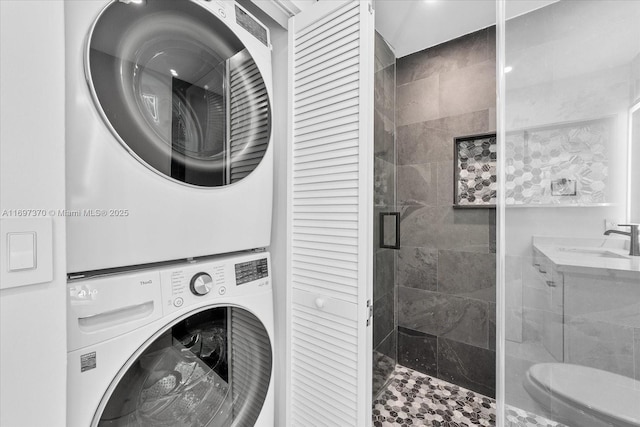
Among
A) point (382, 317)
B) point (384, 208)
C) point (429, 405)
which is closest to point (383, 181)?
point (384, 208)

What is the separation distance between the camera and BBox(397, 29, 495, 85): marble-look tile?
1.80 metres

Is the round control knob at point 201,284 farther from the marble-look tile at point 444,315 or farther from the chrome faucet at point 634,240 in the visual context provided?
the marble-look tile at point 444,315

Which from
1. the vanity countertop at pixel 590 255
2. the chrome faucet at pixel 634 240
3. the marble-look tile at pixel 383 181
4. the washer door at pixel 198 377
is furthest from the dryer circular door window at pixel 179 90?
the chrome faucet at pixel 634 240

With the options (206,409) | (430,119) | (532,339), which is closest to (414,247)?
(430,119)

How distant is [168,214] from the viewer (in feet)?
2.58

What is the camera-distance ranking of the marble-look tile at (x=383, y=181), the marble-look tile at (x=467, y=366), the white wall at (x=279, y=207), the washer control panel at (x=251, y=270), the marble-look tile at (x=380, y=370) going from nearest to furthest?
1. the washer control panel at (x=251, y=270)
2. the white wall at (x=279, y=207)
3. the marble-look tile at (x=383, y=181)
4. the marble-look tile at (x=380, y=370)
5. the marble-look tile at (x=467, y=366)

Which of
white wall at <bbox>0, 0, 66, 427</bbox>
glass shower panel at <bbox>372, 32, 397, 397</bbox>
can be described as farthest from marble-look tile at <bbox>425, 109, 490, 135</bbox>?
white wall at <bbox>0, 0, 66, 427</bbox>

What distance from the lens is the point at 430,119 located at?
1.99 m

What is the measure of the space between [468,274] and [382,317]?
2.17 ft

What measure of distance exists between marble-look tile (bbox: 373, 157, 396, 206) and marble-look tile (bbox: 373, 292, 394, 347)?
60 cm

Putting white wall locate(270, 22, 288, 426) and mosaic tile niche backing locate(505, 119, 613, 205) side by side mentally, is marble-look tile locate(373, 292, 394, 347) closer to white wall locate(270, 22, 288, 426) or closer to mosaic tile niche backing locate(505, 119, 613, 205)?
white wall locate(270, 22, 288, 426)

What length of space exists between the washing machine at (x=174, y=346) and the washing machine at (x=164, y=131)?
0.07 metres

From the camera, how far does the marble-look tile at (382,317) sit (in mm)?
1608

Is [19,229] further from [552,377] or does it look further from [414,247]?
[414,247]
